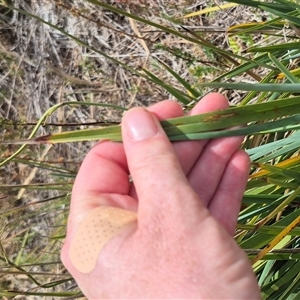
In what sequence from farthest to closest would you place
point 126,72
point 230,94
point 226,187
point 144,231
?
point 126,72, point 230,94, point 226,187, point 144,231

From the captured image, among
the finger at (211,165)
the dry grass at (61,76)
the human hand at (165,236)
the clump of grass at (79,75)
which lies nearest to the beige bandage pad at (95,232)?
the human hand at (165,236)

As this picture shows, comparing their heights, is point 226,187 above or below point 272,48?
below

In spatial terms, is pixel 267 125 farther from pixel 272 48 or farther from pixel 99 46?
pixel 99 46

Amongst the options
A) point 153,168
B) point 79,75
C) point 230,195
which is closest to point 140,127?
point 153,168

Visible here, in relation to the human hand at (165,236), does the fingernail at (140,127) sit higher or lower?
higher

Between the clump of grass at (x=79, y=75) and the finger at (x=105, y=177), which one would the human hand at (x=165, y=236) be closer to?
the finger at (x=105, y=177)

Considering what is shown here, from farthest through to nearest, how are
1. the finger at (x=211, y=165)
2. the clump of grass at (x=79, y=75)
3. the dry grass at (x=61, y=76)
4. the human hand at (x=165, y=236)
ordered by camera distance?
1. the dry grass at (x=61, y=76)
2. the clump of grass at (x=79, y=75)
3. the finger at (x=211, y=165)
4. the human hand at (x=165, y=236)

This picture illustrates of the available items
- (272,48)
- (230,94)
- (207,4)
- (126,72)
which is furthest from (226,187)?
(126,72)
